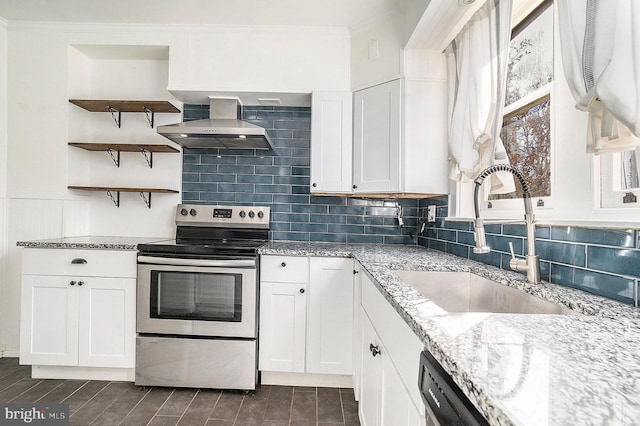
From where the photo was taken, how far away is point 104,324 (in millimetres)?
2096

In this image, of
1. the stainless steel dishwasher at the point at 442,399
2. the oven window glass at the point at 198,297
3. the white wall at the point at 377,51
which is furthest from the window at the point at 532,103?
the oven window glass at the point at 198,297

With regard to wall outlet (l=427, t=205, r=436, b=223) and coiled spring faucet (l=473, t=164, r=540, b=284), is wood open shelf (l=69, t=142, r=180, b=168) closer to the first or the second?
wall outlet (l=427, t=205, r=436, b=223)

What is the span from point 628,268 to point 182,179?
2.76m

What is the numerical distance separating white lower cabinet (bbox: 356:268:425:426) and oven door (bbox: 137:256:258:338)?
30.6 inches

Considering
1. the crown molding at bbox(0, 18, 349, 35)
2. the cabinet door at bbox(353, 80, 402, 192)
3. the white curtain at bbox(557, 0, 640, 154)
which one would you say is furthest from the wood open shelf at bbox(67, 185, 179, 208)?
the white curtain at bbox(557, 0, 640, 154)

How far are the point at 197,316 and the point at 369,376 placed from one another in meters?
1.17

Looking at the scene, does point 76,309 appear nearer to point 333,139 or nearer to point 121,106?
point 121,106

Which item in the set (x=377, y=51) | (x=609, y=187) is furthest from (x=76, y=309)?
(x=609, y=187)

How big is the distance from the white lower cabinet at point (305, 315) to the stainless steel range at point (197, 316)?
95 mm

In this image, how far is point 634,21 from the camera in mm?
823

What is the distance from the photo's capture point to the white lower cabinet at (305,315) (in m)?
2.07

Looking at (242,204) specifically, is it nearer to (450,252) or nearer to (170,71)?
(170,71)

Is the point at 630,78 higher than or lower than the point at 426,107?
lower

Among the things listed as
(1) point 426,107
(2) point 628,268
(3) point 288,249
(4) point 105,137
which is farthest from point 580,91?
(4) point 105,137
